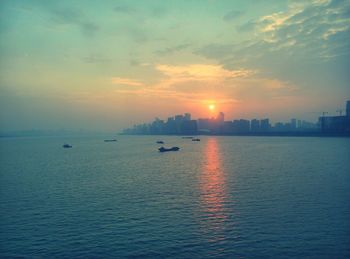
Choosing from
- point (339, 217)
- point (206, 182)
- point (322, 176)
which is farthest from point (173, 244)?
point (322, 176)

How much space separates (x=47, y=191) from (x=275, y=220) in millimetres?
46390

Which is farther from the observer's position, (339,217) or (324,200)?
(324,200)

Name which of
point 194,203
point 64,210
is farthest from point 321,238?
point 64,210

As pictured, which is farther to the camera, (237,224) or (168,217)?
(168,217)

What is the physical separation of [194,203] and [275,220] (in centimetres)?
1450

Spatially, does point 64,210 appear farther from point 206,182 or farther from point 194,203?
point 206,182

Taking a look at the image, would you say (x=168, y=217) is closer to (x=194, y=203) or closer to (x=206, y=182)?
(x=194, y=203)

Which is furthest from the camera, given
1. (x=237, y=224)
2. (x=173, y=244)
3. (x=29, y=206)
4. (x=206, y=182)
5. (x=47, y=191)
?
(x=206, y=182)

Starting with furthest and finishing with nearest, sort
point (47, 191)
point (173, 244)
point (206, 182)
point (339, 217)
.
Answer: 1. point (206, 182)
2. point (47, 191)
3. point (339, 217)
4. point (173, 244)

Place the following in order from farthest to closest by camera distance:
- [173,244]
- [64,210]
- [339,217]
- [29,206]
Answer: [29,206] < [64,210] < [339,217] < [173,244]

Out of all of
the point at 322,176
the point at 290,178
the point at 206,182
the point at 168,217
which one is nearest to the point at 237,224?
the point at 168,217

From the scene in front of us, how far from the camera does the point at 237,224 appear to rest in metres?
37.6

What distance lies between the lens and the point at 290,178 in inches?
2852

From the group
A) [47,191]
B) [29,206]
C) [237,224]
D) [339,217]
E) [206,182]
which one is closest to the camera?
[237,224]
